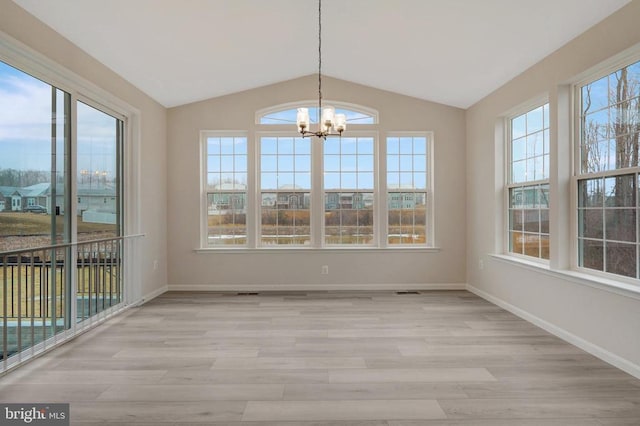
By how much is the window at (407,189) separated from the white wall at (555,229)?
67cm

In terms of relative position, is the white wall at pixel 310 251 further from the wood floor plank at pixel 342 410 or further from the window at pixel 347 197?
the wood floor plank at pixel 342 410

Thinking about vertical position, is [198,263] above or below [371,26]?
below

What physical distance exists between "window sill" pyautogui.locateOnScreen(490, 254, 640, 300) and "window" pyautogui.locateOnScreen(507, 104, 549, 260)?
0.18m

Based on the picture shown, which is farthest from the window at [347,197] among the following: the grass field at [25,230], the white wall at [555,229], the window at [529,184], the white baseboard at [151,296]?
the grass field at [25,230]

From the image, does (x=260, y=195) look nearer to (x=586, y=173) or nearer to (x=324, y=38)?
(x=324, y=38)

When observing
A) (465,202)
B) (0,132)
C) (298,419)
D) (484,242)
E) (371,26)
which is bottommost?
(298,419)

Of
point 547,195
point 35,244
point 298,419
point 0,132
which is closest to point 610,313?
point 547,195

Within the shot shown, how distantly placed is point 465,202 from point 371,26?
2.97 metres

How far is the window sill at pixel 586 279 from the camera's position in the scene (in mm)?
2745

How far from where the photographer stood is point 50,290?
3264 mm

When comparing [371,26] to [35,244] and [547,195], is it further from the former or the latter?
[35,244]

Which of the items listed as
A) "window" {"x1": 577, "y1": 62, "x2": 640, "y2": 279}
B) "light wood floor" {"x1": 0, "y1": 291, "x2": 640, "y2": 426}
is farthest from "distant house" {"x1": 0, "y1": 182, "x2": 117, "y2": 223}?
"window" {"x1": 577, "y1": 62, "x2": 640, "y2": 279}

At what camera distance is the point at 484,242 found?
16.7 feet

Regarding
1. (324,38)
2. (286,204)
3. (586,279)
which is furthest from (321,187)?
(586,279)
